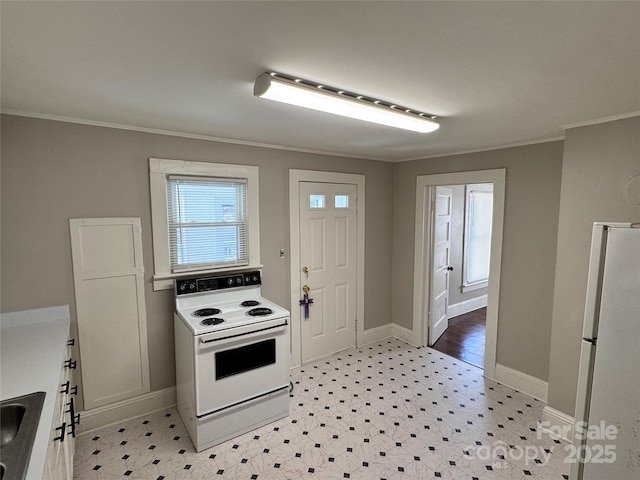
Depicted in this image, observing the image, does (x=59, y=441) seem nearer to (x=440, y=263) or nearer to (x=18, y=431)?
(x=18, y=431)

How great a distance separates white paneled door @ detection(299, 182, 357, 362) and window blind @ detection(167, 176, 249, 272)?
0.71 metres

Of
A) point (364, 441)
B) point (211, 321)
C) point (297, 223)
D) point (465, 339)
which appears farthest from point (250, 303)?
point (465, 339)

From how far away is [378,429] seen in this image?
2.55 m

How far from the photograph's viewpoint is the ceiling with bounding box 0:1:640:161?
3.20 ft

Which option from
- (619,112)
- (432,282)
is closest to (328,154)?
(432,282)

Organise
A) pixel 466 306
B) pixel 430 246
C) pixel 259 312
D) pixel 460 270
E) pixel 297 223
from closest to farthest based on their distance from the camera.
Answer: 1. pixel 259 312
2. pixel 297 223
3. pixel 430 246
4. pixel 460 270
5. pixel 466 306

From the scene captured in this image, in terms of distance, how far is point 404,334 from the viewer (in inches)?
168

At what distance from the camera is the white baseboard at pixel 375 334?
414 centimetres

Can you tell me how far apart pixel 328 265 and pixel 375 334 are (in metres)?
1.27

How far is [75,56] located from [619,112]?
9.68ft

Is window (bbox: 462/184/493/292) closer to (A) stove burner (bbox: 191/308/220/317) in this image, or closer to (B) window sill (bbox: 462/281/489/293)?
(B) window sill (bbox: 462/281/489/293)

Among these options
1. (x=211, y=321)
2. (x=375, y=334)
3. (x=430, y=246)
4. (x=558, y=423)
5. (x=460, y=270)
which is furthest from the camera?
(x=460, y=270)

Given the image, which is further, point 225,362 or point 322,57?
point 225,362

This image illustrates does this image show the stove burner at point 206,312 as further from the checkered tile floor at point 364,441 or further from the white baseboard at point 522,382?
the white baseboard at point 522,382
